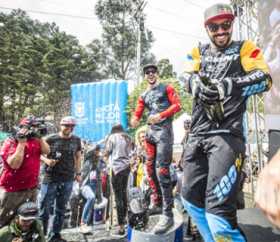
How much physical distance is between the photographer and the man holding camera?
508mm

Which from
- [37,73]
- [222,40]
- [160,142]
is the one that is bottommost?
[160,142]

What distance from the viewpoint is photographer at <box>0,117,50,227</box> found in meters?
4.03

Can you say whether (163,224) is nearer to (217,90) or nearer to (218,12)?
(217,90)

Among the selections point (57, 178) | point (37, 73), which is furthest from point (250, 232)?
point (37, 73)

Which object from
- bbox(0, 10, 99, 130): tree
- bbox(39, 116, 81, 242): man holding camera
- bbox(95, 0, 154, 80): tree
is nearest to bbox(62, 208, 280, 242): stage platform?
bbox(39, 116, 81, 242): man holding camera

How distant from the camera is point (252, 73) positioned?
6.50 ft

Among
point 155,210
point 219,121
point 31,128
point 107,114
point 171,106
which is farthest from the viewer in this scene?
point 107,114

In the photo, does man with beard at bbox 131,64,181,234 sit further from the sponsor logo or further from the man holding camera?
the sponsor logo

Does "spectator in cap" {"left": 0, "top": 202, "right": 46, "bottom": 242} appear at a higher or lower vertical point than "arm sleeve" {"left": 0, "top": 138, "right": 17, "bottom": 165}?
lower

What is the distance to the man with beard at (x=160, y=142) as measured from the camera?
295cm

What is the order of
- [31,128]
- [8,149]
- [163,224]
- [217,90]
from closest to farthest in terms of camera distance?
[217,90] < [163,224] < [8,149] < [31,128]

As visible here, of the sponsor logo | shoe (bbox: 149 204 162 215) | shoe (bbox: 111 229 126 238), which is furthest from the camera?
the sponsor logo

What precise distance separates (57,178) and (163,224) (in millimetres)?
2397

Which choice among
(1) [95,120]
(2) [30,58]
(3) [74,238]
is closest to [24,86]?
(2) [30,58]
